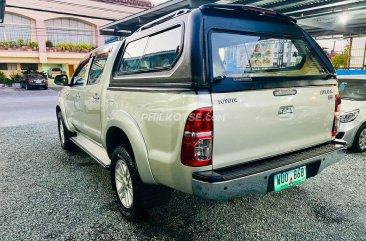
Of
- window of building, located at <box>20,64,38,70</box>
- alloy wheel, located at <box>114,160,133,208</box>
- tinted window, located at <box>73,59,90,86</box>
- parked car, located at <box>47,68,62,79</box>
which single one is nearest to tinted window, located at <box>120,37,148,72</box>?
alloy wheel, located at <box>114,160,133,208</box>

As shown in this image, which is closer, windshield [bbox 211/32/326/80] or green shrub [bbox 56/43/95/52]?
windshield [bbox 211/32/326/80]

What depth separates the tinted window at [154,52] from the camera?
2.48 metres

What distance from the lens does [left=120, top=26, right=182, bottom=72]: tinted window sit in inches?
97.7

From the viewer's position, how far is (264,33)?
8.96 feet

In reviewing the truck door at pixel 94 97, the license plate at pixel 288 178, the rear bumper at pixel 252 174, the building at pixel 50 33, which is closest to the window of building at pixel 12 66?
the building at pixel 50 33

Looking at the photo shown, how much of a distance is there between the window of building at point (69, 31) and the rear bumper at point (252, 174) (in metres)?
40.3

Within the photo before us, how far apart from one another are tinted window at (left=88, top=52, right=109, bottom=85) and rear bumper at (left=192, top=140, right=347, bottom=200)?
2.17 metres

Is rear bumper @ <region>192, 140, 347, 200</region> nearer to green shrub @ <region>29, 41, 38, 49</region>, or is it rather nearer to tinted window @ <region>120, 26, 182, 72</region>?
tinted window @ <region>120, 26, 182, 72</region>

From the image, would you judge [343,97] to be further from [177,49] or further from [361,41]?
[361,41]

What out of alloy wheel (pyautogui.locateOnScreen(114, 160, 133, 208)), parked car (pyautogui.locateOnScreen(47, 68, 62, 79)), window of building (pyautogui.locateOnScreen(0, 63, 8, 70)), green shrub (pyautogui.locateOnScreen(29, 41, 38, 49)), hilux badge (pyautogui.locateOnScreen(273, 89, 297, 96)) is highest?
green shrub (pyautogui.locateOnScreen(29, 41, 38, 49))

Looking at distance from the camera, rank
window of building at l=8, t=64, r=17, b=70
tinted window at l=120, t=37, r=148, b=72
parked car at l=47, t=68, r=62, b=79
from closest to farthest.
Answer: tinted window at l=120, t=37, r=148, b=72 → window of building at l=8, t=64, r=17, b=70 → parked car at l=47, t=68, r=62, b=79

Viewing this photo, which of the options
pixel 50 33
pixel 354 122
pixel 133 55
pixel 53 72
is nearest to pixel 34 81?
pixel 53 72

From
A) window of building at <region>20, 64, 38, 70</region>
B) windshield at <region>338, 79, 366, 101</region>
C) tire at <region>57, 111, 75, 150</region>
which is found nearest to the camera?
tire at <region>57, 111, 75, 150</region>

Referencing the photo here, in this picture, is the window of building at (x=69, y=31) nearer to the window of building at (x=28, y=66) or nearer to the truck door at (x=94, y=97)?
the window of building at (x=28, y=66)
